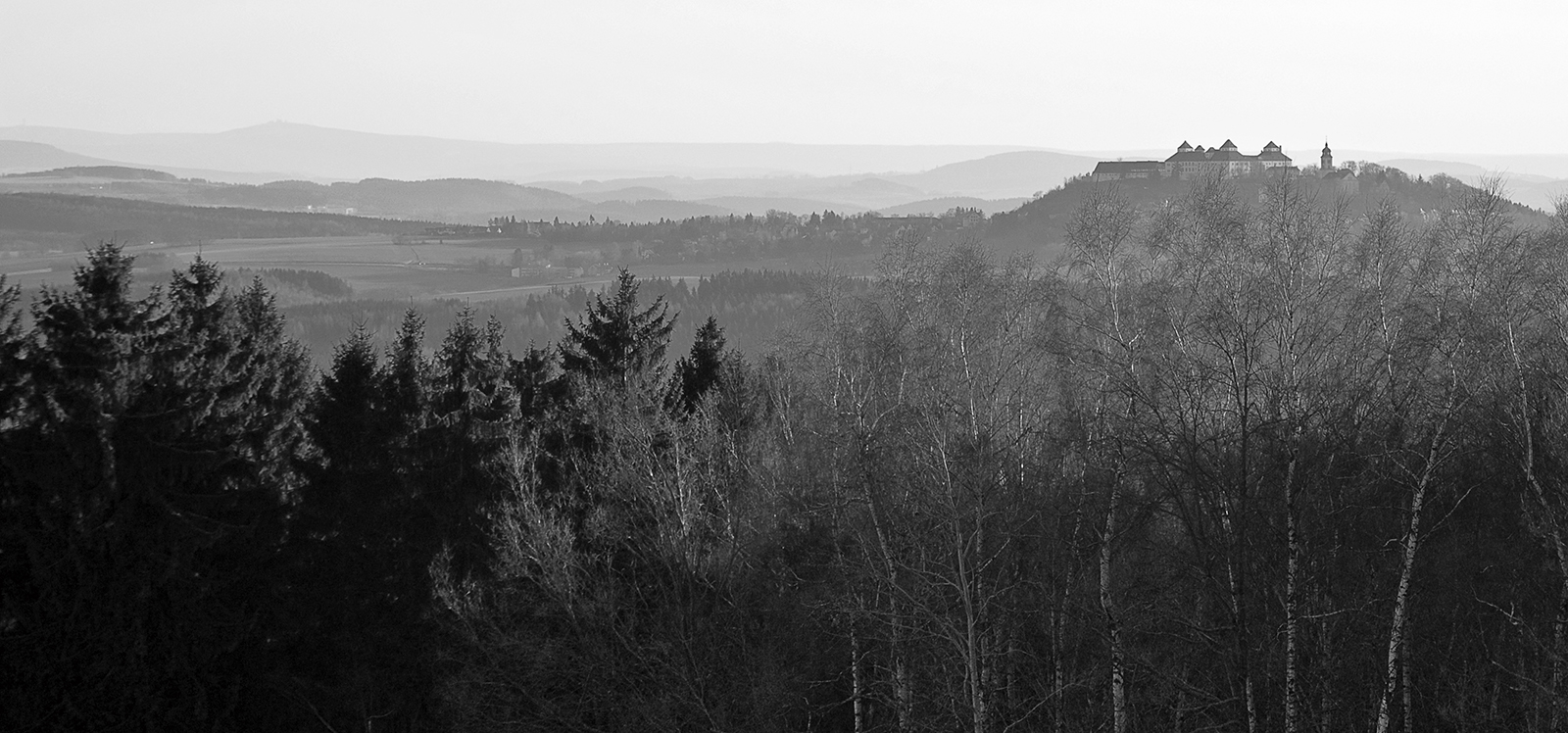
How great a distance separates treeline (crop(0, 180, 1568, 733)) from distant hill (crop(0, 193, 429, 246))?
443 feet

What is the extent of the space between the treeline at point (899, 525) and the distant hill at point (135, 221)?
13507cm

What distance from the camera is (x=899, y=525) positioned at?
685 inches

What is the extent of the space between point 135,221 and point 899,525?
172m


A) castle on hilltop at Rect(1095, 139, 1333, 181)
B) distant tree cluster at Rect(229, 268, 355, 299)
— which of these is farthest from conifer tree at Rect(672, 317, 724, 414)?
distant tree cluster at Rect(229, 268, 355, 299)

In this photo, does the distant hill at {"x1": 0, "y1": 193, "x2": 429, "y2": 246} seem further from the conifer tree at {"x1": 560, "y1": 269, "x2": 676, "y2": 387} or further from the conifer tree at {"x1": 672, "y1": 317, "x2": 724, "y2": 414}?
the conifer tree at {"x1": 672, "y1": 317, "x2": 724, "y2": 414}

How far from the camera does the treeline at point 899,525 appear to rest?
16.5 metres

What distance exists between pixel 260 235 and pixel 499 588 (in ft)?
601

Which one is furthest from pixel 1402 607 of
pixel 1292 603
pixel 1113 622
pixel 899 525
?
pixel 899 525

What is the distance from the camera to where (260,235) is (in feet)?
605

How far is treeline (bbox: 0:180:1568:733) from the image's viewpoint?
54.0ft

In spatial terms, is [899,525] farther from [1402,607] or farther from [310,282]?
[310,282]

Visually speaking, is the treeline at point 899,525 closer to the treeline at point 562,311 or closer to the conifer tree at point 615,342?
the conifer tree at point 615,342

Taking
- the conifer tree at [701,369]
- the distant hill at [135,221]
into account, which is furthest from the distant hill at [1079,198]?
the distant hill at [135,221]

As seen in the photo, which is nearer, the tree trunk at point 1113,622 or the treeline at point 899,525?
the tree trunk at point 1113,622
